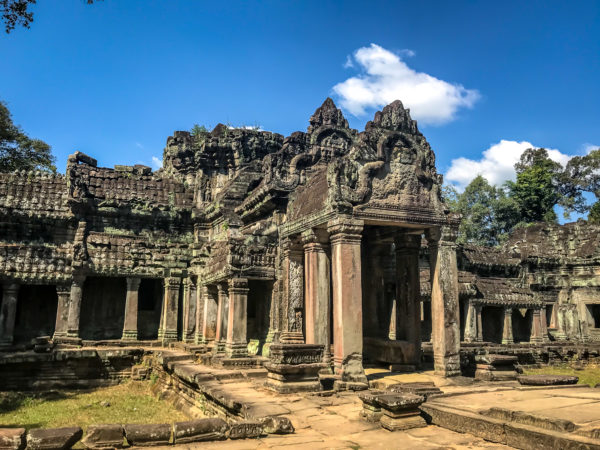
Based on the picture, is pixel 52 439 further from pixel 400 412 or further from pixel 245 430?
pixel 400 412

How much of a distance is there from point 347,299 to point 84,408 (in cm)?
721

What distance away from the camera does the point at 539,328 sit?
925 inches

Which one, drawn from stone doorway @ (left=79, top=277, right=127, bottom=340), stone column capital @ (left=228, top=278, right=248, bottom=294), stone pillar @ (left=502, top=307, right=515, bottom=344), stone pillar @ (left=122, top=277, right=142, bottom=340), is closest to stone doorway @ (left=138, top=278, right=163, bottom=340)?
stone doorway @ (left=79, top=277, right=127, bottom=340)

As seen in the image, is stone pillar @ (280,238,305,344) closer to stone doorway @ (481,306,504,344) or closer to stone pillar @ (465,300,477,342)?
stone pillar @ (465,300,477,342)

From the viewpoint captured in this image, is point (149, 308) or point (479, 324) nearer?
point (149, 308)

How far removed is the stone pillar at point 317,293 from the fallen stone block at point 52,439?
229 inches

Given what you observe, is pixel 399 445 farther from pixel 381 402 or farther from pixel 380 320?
pixel 380 320

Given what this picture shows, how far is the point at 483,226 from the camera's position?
139 ft

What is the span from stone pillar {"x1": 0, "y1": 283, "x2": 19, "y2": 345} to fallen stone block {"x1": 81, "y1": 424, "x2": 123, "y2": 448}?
1343cm

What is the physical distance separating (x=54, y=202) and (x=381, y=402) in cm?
1822

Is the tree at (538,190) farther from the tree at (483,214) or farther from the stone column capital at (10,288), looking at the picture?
the stone column capital at (10,288)

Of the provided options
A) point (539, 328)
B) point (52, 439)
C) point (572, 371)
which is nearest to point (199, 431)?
point (52, 439)

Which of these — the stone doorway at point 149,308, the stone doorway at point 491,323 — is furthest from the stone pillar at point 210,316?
the stone doorway at point 491,323

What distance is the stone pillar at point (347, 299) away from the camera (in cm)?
877
